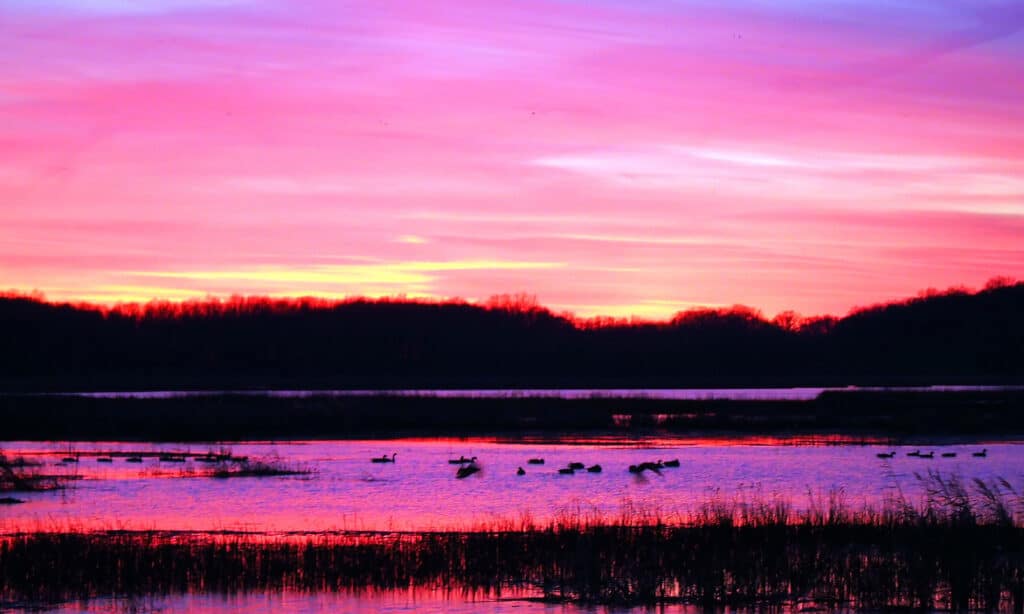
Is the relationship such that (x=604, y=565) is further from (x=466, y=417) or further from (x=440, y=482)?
(x=466, y=417)

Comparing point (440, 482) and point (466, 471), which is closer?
point (440, 482)

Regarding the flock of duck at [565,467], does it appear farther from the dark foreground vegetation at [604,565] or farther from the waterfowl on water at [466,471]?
the dark foreground vegetation at [604,565]

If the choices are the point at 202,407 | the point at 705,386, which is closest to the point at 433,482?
the point at 202,407

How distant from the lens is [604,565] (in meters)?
16.1

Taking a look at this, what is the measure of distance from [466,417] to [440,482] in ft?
72.7

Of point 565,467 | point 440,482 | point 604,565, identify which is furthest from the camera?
point 565,467

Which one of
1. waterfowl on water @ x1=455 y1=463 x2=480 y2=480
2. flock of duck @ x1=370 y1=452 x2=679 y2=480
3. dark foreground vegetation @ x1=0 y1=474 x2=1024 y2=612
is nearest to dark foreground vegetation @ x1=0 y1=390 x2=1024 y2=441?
flock of duck @ x1=370 y1=452 x2=679 y2=480

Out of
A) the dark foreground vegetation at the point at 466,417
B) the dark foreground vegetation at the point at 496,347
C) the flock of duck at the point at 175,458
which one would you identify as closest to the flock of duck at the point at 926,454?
the dark foreground vegetation at the point at 466,417

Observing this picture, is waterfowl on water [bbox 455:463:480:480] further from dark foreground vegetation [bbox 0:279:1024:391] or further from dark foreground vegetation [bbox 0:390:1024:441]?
dark foreground vegetation [bbox 0:279:1024:391]

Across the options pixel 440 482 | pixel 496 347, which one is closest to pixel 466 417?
pixel 440 482

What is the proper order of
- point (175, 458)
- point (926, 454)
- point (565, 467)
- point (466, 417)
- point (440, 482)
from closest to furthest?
point (440, 482) → point (565, 467) → point (175, 458) → point (926, 454) → point (466, 417)

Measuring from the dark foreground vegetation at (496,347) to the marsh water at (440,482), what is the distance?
57627 millimetres

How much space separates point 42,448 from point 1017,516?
2687 centimetres

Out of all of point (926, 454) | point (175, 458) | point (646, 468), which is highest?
point (175, 458)
